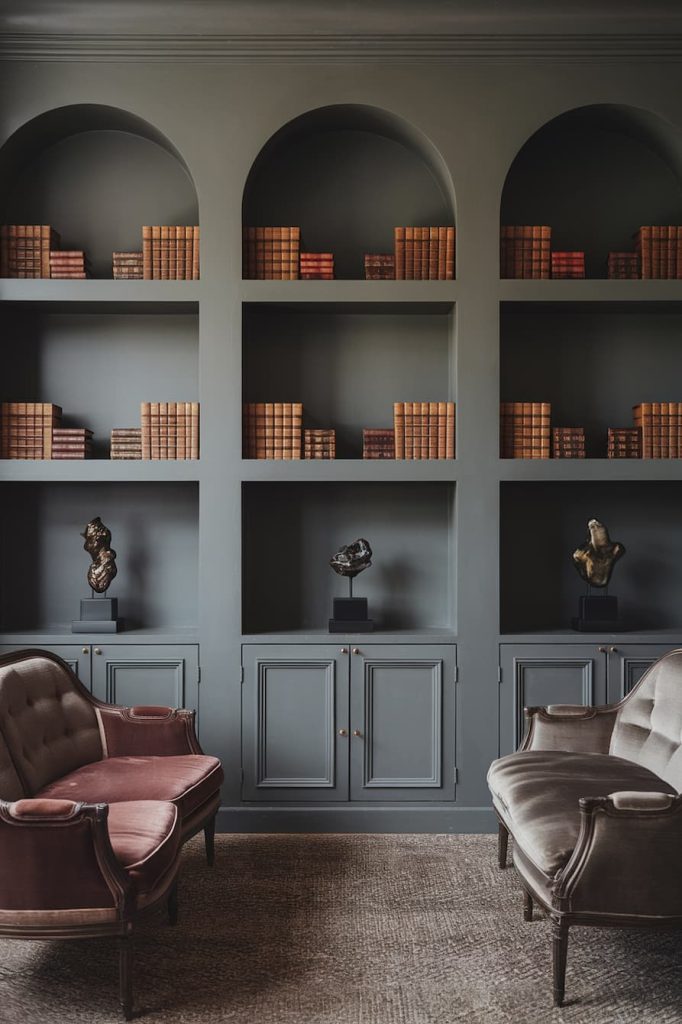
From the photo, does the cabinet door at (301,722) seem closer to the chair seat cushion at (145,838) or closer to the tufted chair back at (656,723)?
the chair seat cushion at (145,838)

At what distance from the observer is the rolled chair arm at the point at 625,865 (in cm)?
231

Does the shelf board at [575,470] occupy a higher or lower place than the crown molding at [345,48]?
lower

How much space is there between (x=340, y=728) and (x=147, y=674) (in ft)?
3.16

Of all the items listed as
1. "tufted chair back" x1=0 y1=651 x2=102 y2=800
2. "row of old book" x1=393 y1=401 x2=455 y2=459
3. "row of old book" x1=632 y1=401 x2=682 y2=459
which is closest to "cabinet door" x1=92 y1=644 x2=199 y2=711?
"tufted chair back" x1=0 y1=651 x2=102 y2=800

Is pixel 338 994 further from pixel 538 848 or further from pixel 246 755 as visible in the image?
pixel 246 755

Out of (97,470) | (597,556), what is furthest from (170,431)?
(597,556)

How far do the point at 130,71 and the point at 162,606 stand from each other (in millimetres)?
2654

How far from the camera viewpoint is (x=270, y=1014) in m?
2.31

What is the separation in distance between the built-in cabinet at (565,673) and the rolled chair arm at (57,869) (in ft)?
6.90

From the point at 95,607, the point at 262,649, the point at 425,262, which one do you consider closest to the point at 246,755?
the point at 262,649

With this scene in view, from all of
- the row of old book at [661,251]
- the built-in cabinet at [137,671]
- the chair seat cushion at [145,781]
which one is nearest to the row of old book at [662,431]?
the row of old book at [661,251]

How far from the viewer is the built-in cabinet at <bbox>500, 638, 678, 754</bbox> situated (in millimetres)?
3801

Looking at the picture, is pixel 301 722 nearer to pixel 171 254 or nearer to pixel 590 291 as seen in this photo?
pixel 171 254

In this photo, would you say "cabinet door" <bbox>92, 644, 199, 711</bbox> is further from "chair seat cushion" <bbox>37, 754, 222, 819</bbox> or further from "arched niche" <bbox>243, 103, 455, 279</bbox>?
"arched niche" <bbox>243, 103, 455, 279</bbox>
